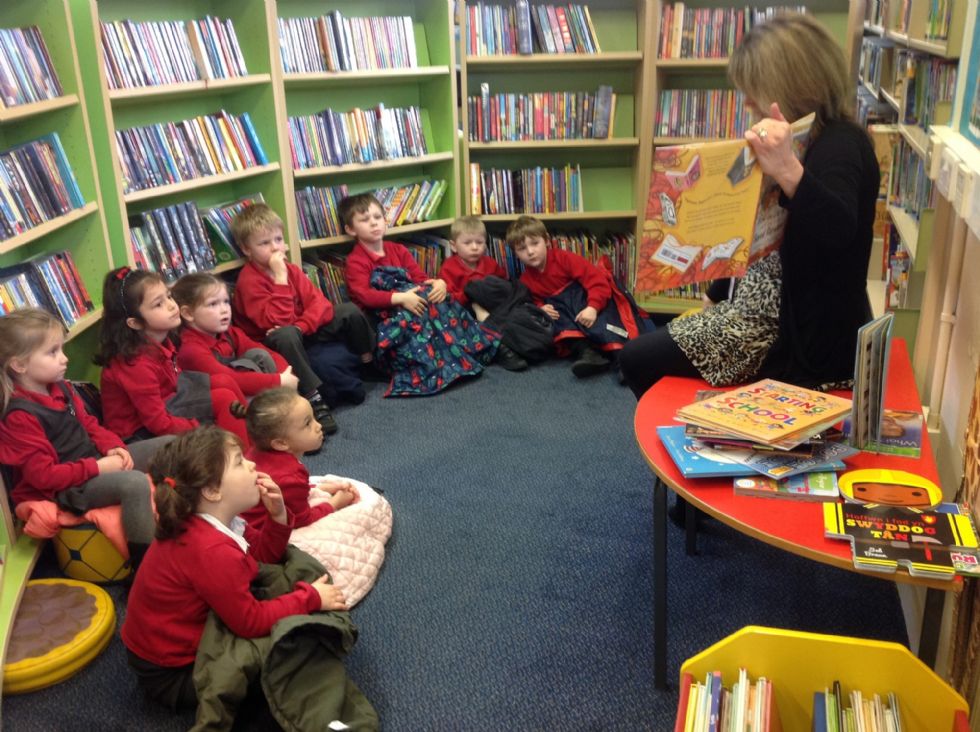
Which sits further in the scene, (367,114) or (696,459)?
(367,114)

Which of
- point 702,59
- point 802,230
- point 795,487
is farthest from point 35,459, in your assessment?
point 702,59

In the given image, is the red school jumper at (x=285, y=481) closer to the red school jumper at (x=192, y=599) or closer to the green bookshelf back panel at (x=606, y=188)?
the red school jumper at (x=192, y=599)

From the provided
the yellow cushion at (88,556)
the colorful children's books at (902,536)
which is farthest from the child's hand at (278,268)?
the colorful children's books at (902,536)

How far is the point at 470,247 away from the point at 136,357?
5.96ft

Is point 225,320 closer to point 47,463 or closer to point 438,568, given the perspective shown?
point 47,463

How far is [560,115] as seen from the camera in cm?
447

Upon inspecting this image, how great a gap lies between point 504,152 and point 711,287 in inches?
89.8

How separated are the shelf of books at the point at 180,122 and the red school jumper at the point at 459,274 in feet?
2.72

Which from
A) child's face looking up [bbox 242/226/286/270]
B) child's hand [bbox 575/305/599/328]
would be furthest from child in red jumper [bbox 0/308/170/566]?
child's hand [bbox 575/305/599/328]

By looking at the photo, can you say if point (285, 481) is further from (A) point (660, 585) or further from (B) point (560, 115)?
(B) point (560, 115)

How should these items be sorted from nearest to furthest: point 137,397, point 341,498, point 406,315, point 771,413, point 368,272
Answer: point 771,413, point 341,498, point 137,397, point 406,315, point 368,272

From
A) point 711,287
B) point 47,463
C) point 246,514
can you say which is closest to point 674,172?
point 711,287

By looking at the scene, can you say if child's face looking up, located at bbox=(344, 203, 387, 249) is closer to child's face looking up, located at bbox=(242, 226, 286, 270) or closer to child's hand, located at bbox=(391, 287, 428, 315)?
child's hand, located at bbox=(391, 287, 428, 315)

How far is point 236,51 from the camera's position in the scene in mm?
3723
